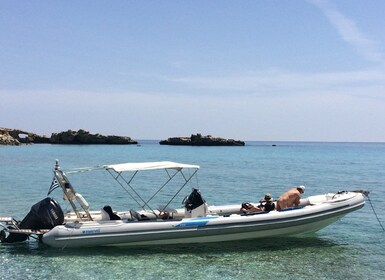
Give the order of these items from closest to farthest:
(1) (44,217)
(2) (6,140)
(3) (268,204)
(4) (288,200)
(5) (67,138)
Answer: (1) (44,217)
(3) (268,204)
(4) (288,200)
(2) (6,140)
(5) (67,138)

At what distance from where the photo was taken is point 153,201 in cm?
2197

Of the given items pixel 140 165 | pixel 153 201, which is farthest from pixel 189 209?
pixel 153 201

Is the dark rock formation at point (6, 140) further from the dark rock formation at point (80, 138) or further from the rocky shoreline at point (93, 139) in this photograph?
the dark rock formation at point (80, 138)

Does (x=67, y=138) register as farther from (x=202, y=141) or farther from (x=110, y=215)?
(x=110, y=215)

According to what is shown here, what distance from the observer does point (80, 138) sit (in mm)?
117938

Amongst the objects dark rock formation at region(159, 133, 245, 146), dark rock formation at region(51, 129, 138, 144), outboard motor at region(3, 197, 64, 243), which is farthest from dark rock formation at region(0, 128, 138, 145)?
outboard motor at region(3, 197, 64, 243)

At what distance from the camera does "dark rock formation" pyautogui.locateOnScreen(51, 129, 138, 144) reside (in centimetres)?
11569

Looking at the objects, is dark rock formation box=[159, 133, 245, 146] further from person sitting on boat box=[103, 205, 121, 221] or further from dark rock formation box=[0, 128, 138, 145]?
person sitting on boat box=[103, 205, 121, 221]

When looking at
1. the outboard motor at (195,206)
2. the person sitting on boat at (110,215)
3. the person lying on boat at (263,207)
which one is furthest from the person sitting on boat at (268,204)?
the person sitting on boat at (110,215)

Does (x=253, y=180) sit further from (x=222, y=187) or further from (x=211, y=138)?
(x=211, y=138)

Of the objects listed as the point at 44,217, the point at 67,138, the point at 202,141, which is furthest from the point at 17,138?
the point at 44,217

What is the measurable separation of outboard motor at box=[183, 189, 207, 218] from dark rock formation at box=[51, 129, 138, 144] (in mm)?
107348

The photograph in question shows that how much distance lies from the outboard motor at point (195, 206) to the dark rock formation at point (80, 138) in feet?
352

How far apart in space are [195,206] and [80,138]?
109218 millimetres
